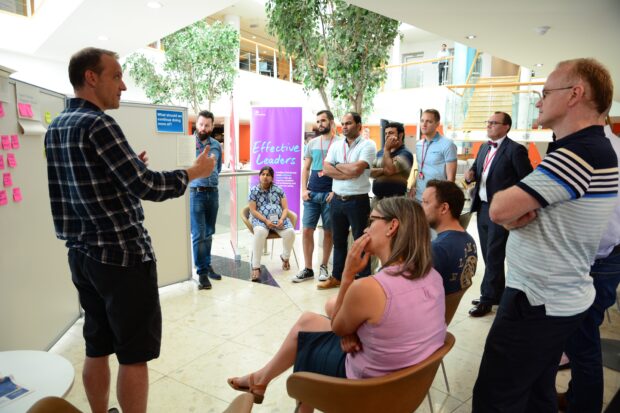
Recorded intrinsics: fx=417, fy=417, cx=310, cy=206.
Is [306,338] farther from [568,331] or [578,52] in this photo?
[578,52]

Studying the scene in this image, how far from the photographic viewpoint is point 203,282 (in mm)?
4137

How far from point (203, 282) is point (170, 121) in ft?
5.19

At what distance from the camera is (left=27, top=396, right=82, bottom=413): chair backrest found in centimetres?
98

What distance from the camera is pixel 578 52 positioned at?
6.02 meters

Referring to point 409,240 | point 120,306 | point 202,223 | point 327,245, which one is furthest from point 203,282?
point 409,240

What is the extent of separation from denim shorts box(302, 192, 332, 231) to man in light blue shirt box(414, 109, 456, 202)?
98 cm

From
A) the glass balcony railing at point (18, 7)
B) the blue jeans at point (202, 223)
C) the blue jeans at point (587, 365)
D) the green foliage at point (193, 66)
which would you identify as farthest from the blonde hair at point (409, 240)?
the glass balcony railing at point (18, 7)

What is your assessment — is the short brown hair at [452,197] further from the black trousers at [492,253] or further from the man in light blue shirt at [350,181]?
the man in light blue shirt at [350,181]

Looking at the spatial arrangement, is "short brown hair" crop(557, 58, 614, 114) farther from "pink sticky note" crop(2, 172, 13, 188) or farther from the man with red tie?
"pink sticky note" crop(2, 172, 13, 188)

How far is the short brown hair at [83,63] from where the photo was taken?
1659 millimetres

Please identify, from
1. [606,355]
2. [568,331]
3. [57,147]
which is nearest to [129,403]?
[57,147]

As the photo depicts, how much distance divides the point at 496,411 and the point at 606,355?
182cm

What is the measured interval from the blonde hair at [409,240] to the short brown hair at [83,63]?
1.29 m

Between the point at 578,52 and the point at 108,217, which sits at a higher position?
the point at 578,52
